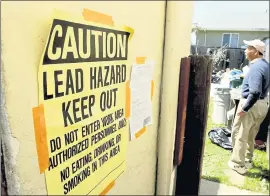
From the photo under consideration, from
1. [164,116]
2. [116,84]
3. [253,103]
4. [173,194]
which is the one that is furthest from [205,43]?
[173,194]

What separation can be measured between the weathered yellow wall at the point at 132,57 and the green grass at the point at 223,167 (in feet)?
1.06

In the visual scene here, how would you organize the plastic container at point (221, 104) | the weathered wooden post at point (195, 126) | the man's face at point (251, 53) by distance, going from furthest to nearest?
the weathered wooden post at point (195, 126) → the plastic container at point (221, 104) → the man's face at point (251, 53)

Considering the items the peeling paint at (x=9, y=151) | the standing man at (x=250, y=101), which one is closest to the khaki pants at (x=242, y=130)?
the standing man at (x=250, y=101)

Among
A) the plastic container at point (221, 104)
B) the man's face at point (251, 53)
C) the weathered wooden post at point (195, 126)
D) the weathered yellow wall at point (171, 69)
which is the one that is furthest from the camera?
the weathered wooden post at point (195, 126)

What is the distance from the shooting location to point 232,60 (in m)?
1.04

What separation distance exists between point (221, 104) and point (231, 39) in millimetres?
310

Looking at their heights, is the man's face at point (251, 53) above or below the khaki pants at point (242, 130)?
above

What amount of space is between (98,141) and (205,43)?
657mm

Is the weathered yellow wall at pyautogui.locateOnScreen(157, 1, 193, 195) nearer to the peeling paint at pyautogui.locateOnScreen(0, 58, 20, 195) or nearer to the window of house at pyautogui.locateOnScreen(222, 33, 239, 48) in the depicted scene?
the window of house at pyautogui.locateOnScreen(222, 33, 239, 48)

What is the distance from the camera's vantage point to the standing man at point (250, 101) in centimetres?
109

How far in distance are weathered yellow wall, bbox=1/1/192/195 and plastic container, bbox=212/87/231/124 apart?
14.0 inches

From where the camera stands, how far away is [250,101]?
1.18 m

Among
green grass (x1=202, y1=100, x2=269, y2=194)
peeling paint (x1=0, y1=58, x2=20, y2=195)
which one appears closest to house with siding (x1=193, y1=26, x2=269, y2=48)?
green grass (x1=202, y1=100, x2=269, y2=194)

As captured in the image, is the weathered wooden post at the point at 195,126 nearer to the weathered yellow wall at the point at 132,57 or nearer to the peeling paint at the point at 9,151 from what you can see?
the weathered yellow wall at the point at 132,57
